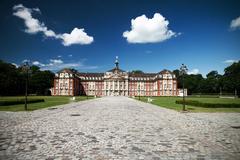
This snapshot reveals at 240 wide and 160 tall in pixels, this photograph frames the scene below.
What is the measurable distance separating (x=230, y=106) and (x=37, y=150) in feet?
88.9

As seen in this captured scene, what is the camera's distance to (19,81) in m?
88.9

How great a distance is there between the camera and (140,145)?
25.7ft

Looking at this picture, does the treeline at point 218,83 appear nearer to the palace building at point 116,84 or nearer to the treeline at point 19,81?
the palace building at point 116,84

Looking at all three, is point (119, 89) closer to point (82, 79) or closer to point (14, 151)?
point (82, 79)

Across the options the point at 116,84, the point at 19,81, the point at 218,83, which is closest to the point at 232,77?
the point at 218,83

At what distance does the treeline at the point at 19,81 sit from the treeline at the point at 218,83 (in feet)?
213

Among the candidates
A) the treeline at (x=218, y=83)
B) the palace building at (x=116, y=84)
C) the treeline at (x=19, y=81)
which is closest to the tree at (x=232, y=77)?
the treeline at (x=218, y=83)

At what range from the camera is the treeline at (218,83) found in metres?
83.8

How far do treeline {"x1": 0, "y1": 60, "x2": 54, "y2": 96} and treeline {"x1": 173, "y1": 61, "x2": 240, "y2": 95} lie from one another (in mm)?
64797

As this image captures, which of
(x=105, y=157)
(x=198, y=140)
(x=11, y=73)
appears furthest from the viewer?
(x=11, y=73)

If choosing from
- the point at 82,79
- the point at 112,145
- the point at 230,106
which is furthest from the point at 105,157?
the point at 82,79

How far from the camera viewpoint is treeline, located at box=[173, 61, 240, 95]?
83812 millimetres

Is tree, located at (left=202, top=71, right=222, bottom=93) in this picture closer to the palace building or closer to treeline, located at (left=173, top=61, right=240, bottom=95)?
treeline, located at (left=173, top=61, right=240, bottom=95)

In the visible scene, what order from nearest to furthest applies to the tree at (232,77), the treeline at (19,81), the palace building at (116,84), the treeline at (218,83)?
the treeline at (19,81)
the tree at (232,77)
the treeline at (218,83)
the palace building at (116,84)
